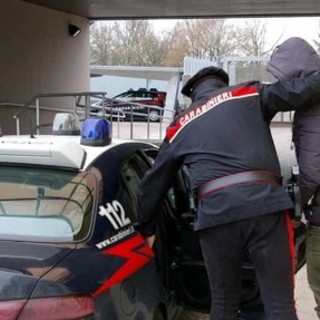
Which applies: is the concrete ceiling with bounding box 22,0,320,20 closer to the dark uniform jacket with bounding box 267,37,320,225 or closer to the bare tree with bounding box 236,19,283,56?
the dark uniform jacket with bounding box 267,37,320,225

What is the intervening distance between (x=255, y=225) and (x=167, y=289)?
2.93 ft

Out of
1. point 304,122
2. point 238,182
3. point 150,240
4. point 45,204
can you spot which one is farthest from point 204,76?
point 45,204

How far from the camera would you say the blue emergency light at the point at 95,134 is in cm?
334

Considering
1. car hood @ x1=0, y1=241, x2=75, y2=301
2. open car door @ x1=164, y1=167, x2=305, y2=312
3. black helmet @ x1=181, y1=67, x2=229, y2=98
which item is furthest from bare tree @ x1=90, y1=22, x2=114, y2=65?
car hood @ x1=0, y1=241, x2=75, y2=301

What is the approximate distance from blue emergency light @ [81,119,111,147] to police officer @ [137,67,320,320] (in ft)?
1.37

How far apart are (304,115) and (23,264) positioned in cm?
158

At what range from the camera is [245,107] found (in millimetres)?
2967

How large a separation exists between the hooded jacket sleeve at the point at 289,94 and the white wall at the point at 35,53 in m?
10.4

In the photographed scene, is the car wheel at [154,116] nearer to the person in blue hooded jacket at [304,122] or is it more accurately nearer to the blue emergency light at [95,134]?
the blue emergency light at [95,134]

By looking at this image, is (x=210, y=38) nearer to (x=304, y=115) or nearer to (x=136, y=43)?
(x=136, y=43)

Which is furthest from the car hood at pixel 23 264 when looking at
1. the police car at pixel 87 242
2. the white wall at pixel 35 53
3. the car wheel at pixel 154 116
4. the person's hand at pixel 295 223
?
the car wheel at pixel 154 116

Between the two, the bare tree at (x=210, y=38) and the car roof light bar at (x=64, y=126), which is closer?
the car roof light bar at (x=64, y=126)

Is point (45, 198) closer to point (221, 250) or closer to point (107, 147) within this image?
point (107, 147)

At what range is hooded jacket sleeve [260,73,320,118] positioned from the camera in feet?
9.66
